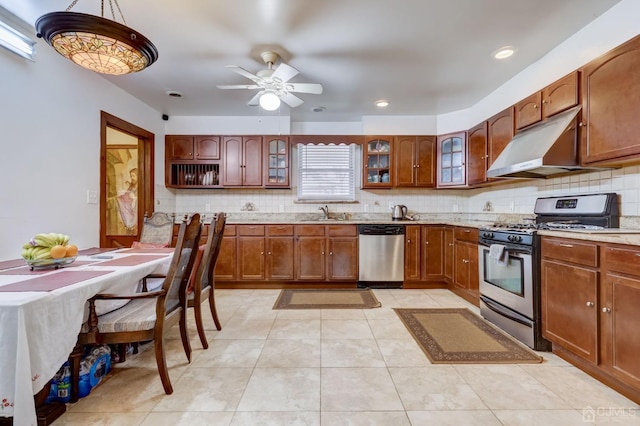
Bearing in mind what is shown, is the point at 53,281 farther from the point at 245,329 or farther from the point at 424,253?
the point at 424,253

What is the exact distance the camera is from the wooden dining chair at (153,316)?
1564mm

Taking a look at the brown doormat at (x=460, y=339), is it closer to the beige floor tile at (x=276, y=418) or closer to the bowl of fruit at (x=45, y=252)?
the beige floor tile at (x=276, y=418)

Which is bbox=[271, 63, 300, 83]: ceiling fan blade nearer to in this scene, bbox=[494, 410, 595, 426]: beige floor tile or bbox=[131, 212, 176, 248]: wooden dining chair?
bbox=[131, 212, 176, 248]: wooden dining chair

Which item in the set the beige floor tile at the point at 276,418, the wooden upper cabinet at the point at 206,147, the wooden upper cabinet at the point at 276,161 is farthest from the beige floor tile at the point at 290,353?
the wooden upper cabinet at the point at 206,147

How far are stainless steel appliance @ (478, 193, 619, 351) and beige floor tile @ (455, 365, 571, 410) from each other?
21.0 inches

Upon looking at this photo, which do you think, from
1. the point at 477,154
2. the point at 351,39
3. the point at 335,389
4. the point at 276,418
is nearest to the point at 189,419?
the point at 276,418

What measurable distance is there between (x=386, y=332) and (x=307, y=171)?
2.78 m

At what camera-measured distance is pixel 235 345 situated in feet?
7.62

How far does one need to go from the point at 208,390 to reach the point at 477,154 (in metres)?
3.80

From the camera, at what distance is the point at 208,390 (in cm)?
174

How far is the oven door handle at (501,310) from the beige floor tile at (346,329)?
120 centimetres

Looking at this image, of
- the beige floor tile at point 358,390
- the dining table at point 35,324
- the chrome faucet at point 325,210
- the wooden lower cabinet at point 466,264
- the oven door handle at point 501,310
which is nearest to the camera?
the dining table at point 35,324

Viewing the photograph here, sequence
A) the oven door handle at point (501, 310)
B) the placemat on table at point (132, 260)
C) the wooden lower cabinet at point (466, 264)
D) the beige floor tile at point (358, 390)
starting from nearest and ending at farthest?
the beige floor tile at point (358, 390), the placemat on table at point (132, 260), the oven door handle at point (501, 310), the wooden lower cabinet at point (466, 264)

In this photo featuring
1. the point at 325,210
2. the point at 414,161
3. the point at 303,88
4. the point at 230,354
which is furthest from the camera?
the point at 325,210
